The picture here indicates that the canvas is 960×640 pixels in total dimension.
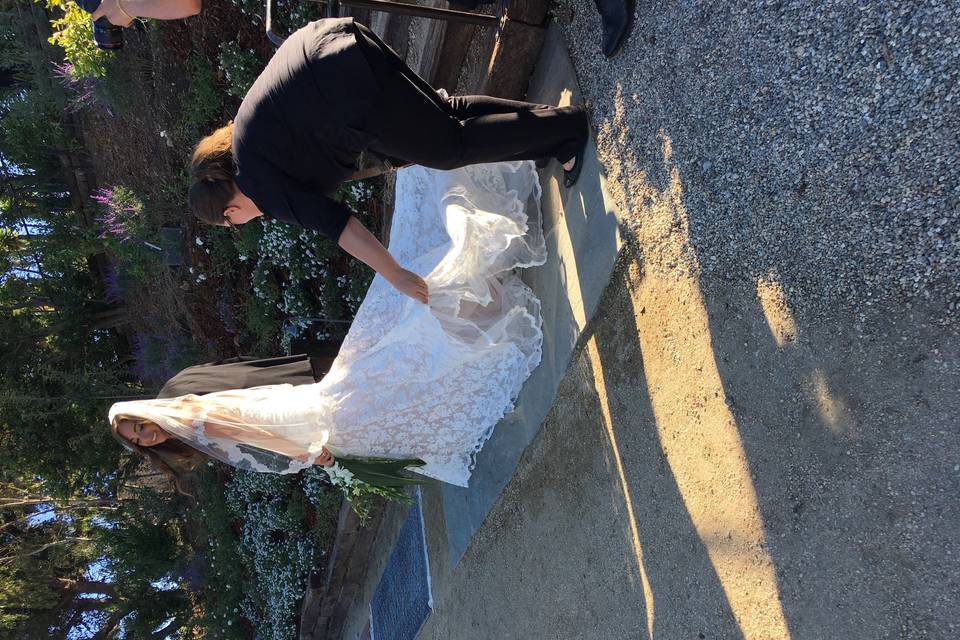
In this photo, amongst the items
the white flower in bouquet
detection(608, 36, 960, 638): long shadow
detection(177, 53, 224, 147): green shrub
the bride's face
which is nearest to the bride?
the bride's face

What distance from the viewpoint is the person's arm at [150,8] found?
2162mm

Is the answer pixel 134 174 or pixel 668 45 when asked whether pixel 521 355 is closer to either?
pixel 668 45

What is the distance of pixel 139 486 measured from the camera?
9180 mm

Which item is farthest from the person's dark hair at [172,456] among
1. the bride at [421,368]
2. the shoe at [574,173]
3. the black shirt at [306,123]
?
the shoe at [574,173]

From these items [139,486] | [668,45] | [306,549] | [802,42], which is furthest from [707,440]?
[139,486]

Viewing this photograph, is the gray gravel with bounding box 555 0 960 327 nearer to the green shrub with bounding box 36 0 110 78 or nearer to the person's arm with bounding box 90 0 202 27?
the person's arm with bounding box 90 0 202 27

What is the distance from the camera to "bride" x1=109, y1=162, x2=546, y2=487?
2.58 metres

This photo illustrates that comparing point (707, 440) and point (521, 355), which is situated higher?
point (521, 355)

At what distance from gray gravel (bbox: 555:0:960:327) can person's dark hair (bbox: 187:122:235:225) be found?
5.26ft

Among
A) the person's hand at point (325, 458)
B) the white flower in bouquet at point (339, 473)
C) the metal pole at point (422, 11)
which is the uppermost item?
the metal pole at point (422, 11)

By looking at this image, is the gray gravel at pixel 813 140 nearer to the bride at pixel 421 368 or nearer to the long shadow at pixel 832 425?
the long shadow at pixel 832 425

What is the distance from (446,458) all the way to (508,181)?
1486 mm

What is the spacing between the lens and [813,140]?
1687mm

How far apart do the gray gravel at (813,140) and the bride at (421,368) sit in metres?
0.75
